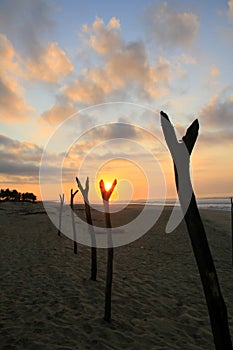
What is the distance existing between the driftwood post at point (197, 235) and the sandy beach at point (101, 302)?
258 centimetres

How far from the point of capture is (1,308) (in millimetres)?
7566

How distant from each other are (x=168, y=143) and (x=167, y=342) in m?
4.75

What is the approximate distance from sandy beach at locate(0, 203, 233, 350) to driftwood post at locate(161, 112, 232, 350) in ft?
8.47

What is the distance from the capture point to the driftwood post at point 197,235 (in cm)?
395

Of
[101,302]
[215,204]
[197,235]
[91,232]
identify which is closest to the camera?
[197,235]

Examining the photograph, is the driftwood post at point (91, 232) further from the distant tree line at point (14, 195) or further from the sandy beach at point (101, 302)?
the distant tree line at point (14, 195)

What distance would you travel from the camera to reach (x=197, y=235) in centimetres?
402

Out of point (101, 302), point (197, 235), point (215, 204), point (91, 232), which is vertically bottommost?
point (101, 302)

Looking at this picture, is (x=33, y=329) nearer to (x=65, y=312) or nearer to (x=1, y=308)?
(x=65, y=312)

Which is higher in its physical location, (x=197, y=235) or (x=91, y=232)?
(x=197, y=235)

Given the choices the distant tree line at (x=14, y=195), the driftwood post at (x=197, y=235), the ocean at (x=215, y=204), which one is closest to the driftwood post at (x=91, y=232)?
the driftwood post at (x=197, y=235)

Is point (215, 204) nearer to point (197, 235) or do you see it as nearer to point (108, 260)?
point (108, 260)

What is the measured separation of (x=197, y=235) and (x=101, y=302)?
5.58 m

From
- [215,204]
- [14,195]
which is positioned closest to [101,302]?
[14,195]
